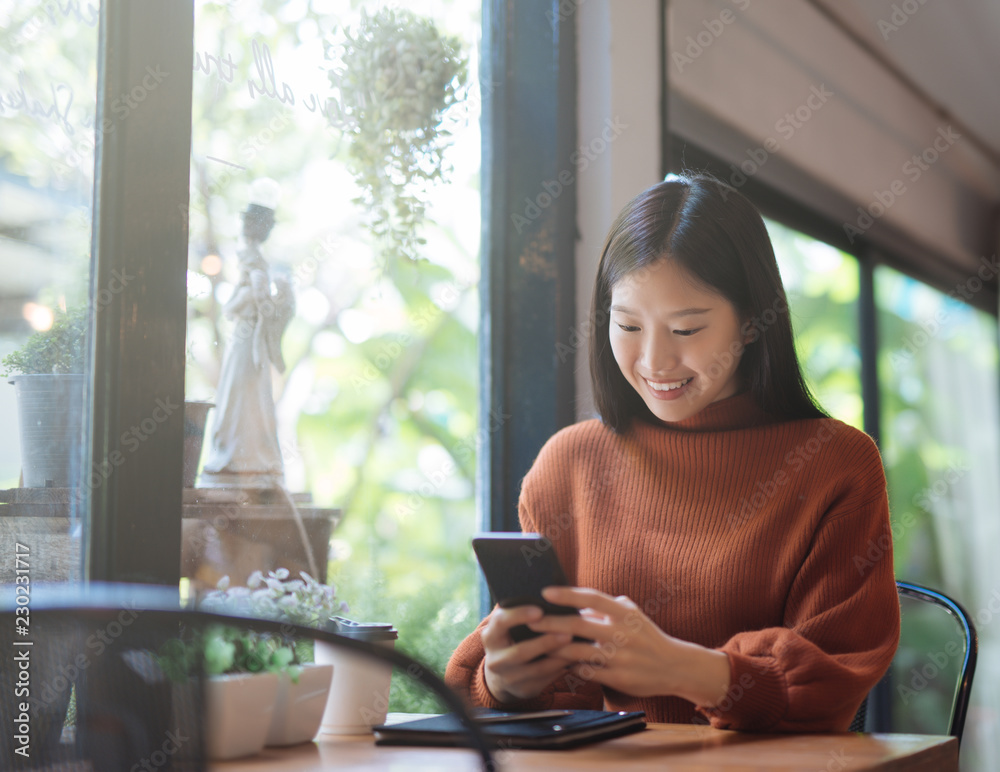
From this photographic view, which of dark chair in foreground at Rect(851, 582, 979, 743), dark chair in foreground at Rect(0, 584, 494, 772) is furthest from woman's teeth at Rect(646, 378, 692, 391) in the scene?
dark chair in foreground at Rect(851, 582, 979, 743)

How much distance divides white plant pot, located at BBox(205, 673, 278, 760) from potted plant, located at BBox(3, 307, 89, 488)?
40cm

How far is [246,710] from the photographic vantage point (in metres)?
0.96

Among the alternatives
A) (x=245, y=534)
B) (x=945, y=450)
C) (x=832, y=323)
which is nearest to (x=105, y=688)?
(x=245, y=534)

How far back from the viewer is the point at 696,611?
4.42 ft

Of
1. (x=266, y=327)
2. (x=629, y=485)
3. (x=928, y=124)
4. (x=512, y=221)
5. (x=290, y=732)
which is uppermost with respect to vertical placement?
(x=928, y=124)

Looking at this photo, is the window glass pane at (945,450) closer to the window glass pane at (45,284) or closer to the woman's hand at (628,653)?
the woman's hand at (628,653)

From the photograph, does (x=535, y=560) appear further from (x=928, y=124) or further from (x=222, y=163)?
(x=928, y=124)

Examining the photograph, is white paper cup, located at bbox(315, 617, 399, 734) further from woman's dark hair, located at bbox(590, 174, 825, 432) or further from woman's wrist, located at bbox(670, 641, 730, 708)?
woman's dark hair, located at bbox(590, 174, 825, 432)

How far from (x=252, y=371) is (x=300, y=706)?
1.89ft

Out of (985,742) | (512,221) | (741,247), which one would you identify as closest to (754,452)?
(741,247)

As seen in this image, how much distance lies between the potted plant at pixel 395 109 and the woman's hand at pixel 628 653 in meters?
1.00

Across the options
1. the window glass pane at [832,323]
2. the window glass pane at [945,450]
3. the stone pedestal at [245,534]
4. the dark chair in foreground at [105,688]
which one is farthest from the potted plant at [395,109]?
the window glass pane at [945,450]

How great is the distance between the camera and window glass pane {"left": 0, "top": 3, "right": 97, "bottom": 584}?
1.15 meters

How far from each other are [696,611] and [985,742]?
12.8 ft
